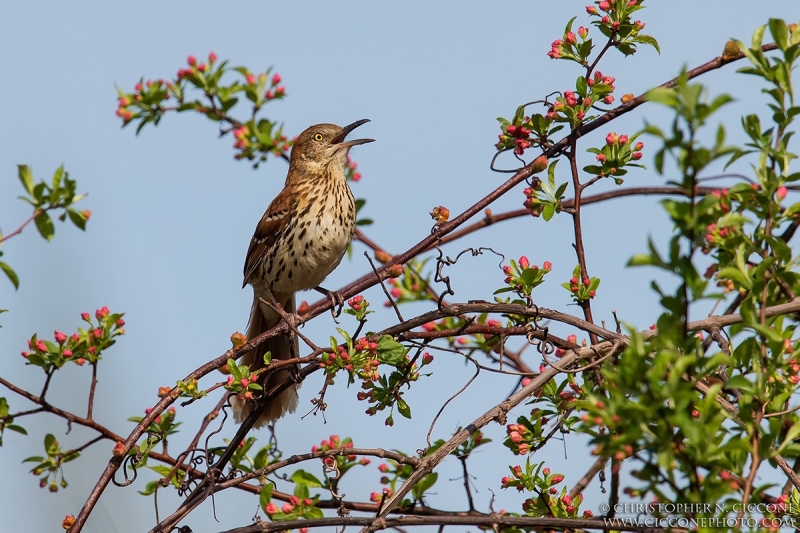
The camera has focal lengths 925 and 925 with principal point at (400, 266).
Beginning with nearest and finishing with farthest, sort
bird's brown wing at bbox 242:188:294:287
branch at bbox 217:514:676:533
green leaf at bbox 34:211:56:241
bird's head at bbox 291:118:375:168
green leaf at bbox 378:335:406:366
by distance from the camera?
branch at bbox 217:514:676:533, green leaf at bbox 378:335:406:366, green leaf at bbox 34:211:56:241, bird's brown wing at bbox 242:188:294:287, bird's head at bbox 291:118:375:168

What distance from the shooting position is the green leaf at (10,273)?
2.82 metres

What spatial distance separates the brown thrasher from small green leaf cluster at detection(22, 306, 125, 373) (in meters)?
1.18

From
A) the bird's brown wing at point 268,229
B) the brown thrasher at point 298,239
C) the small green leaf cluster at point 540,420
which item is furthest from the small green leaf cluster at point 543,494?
the bird's brown wing at point 268,229

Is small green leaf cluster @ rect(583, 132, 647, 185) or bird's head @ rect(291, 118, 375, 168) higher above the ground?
bird's head @ rect(291, 118, 375, 168)

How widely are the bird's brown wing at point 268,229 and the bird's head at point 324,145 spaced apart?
33 cm

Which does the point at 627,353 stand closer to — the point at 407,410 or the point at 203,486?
the point at 407,410

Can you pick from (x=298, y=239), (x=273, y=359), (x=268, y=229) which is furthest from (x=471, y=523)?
(x=268, y=229)

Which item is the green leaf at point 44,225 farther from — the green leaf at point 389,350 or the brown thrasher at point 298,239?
the brown thrasher at point 298,239

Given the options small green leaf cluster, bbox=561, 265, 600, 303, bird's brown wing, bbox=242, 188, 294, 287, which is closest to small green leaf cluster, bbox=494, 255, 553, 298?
small green leaf cluster, bbox=561, 265, 600, 303

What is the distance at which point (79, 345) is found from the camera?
314cm

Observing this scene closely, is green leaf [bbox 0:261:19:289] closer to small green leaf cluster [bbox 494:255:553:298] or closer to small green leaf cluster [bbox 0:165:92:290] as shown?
small green leaf cluster [bbox 0:165:92:290]

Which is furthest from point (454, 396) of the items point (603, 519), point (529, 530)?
point (603, 519)

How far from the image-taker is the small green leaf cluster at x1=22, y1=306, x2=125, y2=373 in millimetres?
3064

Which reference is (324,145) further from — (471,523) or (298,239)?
(471,523)
